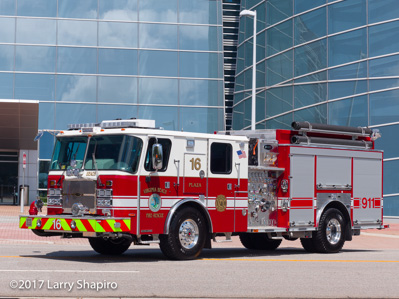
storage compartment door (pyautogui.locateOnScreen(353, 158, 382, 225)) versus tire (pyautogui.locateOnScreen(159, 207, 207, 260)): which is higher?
storage compartment door (pyautogui.locateOnScreen(353, 158, 382, 225))

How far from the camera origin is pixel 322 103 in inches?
1464

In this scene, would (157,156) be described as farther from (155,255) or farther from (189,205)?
(155,255)

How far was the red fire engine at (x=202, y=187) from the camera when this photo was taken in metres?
14.5

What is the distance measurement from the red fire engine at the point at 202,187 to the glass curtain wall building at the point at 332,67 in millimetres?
15981

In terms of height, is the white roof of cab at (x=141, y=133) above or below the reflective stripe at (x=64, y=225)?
above

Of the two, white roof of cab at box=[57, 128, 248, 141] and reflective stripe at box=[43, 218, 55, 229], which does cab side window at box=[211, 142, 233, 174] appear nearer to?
white roof of cab at box=[57, 128, 248, 141]

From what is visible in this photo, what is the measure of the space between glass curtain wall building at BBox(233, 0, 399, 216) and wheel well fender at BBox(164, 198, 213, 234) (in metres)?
19.8

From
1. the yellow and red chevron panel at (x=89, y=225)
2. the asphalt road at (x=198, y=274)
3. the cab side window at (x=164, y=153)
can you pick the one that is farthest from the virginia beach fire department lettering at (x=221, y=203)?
the yellow and red chevron panel at (x=89, y=225)

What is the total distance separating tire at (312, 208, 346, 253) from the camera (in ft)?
59.0

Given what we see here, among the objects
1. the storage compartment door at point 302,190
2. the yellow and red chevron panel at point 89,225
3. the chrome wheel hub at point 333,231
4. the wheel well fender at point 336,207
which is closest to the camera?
the yellow and red chevron panel at point 89,225

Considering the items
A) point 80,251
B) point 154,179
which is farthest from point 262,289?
point 80,251

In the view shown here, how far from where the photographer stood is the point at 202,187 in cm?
1560

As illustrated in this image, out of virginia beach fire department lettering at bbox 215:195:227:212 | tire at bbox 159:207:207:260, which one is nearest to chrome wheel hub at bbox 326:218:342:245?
virginia beach fire department lettering at bbox 215:195:227:212

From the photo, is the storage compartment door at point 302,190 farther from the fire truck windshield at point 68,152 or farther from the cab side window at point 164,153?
the fire truck windshield at point 68,152
